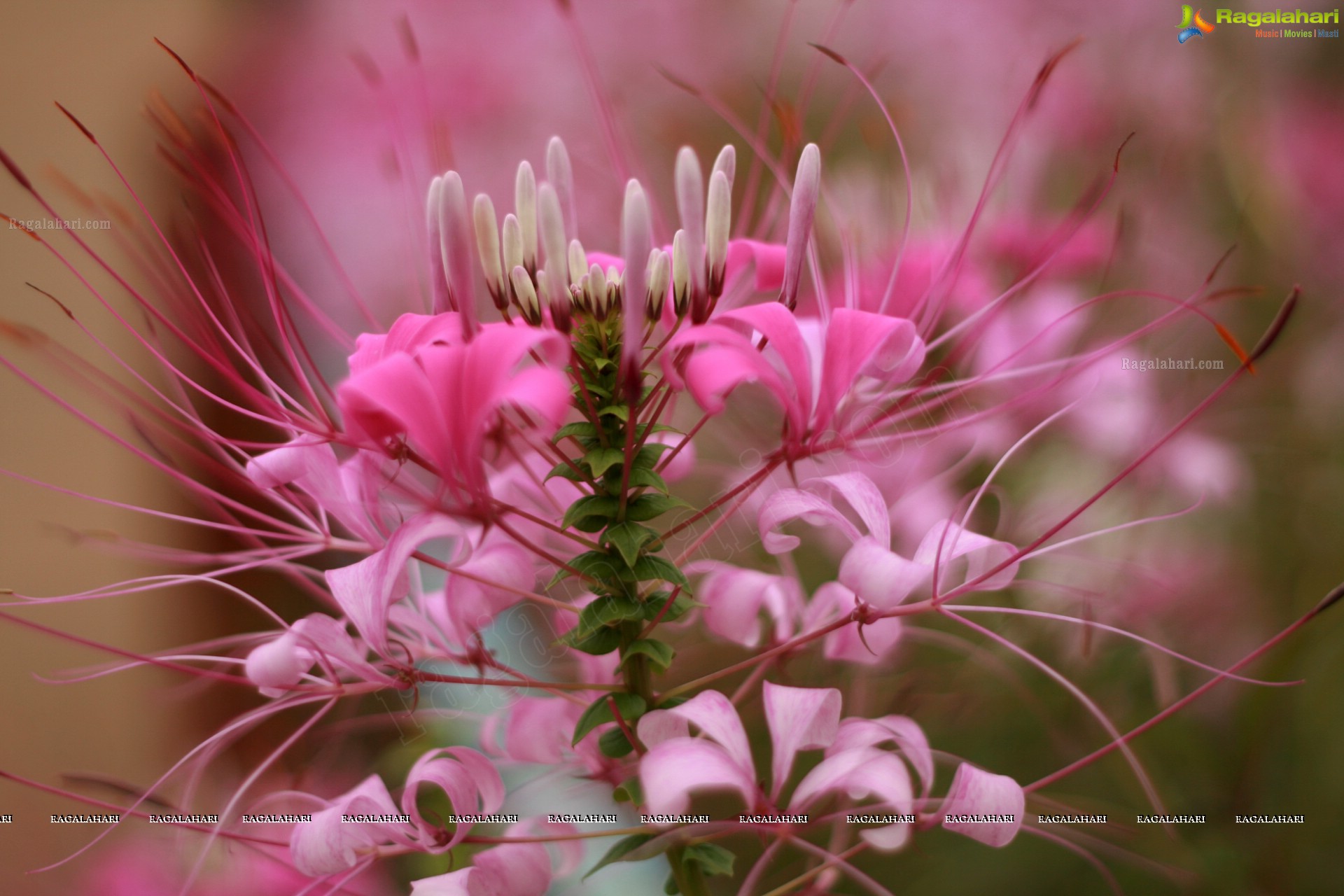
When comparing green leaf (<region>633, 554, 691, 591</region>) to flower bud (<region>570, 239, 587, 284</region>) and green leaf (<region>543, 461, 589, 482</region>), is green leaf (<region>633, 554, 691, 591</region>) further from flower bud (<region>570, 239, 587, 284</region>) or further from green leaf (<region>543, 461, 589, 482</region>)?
flower bud (<region>570, 239, 587, 284</region>)

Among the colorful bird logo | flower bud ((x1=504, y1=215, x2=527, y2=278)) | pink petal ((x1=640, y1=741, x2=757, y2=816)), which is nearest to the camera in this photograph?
pink petal ((x1=640, y1=741, x2=757, y2=816))

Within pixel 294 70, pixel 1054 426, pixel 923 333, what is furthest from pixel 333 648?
pixel 294 70

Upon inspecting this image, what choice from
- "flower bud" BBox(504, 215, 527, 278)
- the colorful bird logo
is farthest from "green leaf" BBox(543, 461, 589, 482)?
the colorful bird logo

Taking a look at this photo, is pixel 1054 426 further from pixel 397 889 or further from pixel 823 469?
pixel 397 889

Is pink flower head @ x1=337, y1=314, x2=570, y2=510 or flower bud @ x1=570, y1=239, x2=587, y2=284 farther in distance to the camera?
flower bud @ x1=570, y1=239, x2=587, y2=284

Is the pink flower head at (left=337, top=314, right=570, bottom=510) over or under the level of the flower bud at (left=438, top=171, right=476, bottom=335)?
under

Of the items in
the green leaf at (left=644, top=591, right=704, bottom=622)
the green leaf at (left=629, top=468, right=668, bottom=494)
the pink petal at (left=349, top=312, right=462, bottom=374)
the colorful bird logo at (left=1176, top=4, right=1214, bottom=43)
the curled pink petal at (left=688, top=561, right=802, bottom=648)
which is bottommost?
the curled pink petal at (left=688, top=561, right=802, bottom=648)

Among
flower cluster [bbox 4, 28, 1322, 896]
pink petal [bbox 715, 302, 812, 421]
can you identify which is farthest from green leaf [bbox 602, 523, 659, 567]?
pink petal [bbox 715, 302, 812, 421]

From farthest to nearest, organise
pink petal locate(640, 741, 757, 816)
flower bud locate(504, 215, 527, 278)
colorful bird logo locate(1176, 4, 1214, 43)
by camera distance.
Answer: colorful bird logo locate(1176, 4, 1214, 43) → flower bud locate(504, 215, 527, 278) → pink petal locate(640, 741, 757, 816)

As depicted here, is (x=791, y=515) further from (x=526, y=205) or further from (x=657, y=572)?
(x=526, y=205)
